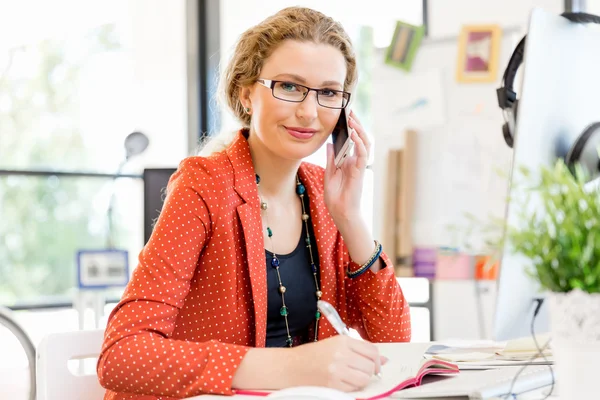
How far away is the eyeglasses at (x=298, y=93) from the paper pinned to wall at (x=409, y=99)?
1762mm

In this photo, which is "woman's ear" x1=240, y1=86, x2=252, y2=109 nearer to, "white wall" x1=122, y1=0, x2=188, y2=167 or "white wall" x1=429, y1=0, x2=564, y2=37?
"white wall" x1=429, y1=0, x2=564, y2=37

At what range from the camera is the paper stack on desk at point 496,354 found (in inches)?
43.1

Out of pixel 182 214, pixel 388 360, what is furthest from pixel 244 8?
pixel 388 360

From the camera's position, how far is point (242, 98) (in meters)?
1.61

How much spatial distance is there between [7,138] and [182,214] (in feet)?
9.38

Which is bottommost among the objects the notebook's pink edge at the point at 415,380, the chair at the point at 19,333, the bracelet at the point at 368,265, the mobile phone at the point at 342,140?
the chair at the point at 19,333

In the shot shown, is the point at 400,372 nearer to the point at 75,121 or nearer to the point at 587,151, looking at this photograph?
the point at 587,151

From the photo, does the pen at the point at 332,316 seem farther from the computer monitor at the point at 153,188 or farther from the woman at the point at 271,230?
the computer monitor at the point at 153,188

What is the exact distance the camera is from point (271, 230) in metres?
1.56

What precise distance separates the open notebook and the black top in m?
0.32

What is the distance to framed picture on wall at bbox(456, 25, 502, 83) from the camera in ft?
10.1

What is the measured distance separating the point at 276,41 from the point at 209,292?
0.52 m

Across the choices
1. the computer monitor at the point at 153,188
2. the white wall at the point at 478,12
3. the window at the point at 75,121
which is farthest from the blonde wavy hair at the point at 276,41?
the window at the point at 75,121

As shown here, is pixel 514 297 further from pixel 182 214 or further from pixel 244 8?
pixel 244 8
